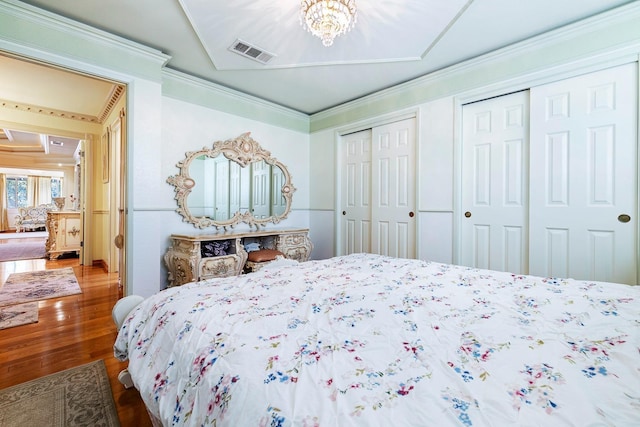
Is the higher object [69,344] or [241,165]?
[241,165]

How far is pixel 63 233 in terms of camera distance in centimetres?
533

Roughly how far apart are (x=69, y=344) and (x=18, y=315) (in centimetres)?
105

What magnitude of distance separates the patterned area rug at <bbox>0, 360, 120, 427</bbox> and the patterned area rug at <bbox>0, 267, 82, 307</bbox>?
2.02 m

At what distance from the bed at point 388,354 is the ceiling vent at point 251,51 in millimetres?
2294

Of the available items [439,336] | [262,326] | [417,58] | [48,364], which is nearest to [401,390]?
[439,336]

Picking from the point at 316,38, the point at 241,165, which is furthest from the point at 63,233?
the point at 316,38

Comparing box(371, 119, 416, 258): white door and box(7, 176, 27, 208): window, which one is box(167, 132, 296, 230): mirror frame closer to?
box(371, 119, 416, 258): white door

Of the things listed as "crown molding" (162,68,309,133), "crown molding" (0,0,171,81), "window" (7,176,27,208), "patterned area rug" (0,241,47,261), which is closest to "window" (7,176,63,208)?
"window" (7,176,27,208)

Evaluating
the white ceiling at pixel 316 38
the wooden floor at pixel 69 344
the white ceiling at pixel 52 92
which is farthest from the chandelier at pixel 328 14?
the wooden floor at pixel 69 344

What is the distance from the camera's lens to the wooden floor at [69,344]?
162 centimetres

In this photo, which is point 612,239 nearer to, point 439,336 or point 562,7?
point 562,7

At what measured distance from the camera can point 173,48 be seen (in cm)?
273

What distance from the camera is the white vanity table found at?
3033 millimetres

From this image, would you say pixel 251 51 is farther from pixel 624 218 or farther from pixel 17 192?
pixel 17 192
